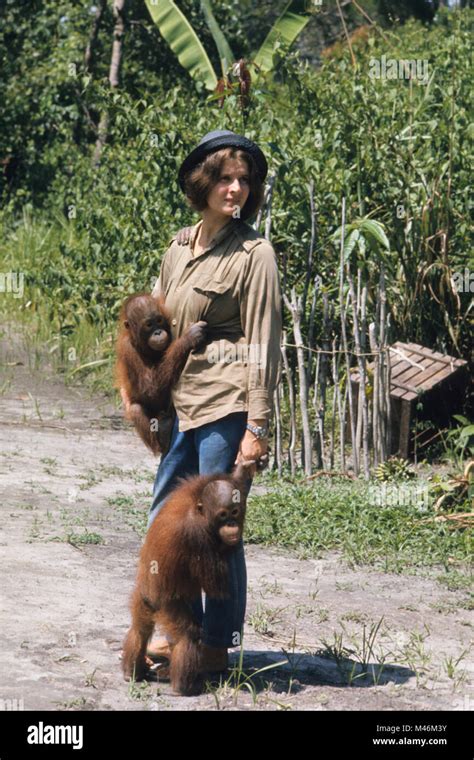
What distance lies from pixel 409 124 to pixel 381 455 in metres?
2.57

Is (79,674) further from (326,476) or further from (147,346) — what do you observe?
(326,476)

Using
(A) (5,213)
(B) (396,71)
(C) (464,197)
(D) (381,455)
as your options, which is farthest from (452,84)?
(A) (5,213)

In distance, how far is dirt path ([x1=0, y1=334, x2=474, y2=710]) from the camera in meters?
4.14

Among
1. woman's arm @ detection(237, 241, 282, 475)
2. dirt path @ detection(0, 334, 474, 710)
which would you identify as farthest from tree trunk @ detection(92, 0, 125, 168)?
woman's arm @ detection(237, 241, 282, 475)

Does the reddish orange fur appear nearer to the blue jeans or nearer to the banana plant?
the blue jeans

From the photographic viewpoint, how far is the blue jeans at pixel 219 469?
4.08 meters

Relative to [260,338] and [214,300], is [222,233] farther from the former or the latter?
[260,338]

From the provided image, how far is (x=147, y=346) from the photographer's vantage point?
4.41m

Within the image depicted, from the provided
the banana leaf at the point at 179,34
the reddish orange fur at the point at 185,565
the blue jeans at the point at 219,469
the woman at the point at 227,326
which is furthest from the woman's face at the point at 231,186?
the banana leaf at the point at 179,34

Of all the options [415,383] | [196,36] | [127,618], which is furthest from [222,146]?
[196,36]

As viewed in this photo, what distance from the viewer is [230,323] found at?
164 inches

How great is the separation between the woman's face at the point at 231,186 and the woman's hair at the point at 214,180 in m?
0.02

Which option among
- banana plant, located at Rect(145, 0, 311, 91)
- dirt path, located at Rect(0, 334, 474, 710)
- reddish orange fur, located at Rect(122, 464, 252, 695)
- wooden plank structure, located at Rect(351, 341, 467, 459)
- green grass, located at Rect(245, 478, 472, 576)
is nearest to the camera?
reddish orange fur, located at Rect(122, 464, 252, 695)

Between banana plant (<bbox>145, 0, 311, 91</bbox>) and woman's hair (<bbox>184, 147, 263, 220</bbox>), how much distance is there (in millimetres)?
6747
